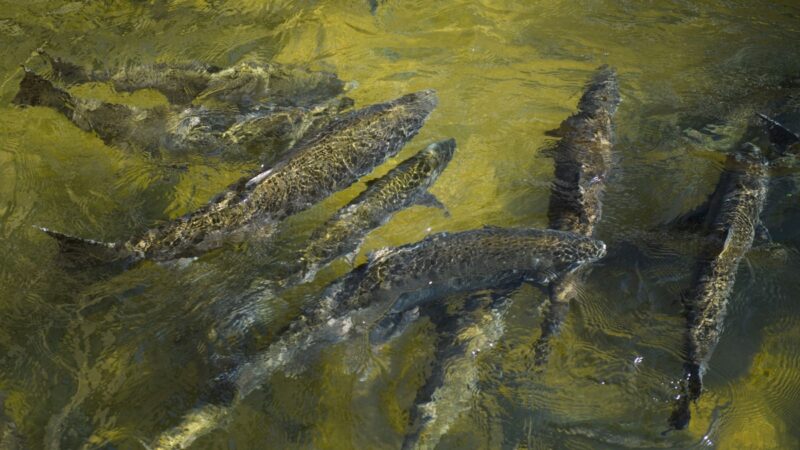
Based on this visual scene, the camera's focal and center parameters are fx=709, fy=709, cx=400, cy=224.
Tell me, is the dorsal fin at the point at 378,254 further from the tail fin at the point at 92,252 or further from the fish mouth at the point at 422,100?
the fish mouth at the point at 422,100

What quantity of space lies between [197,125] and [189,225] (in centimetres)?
163

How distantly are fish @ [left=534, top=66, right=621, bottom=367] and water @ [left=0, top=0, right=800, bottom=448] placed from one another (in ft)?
0.35

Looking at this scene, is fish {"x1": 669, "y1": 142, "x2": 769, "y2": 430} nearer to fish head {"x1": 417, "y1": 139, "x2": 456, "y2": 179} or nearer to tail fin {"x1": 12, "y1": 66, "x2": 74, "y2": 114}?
fish head {"x1": 417, "y1": 139, "x2": 456, "y2": 179}

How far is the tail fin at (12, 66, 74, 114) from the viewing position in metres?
6.64

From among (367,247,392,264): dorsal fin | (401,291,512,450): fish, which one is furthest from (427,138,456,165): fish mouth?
(401,291,512,450): fish

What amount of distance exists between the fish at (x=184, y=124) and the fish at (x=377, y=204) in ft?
3.41

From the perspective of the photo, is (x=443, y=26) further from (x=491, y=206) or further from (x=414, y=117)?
(x=491, y=206)

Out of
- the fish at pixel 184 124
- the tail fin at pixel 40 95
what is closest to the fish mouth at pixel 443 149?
the fish at pixel 184 124

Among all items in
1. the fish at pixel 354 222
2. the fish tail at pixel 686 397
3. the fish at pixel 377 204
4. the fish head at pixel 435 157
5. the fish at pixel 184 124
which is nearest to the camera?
the fish tail at pixel 686 397

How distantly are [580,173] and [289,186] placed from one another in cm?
241

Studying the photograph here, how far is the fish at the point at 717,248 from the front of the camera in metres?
4.59

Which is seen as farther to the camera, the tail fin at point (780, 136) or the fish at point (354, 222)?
the tail fin at point (780, 136)

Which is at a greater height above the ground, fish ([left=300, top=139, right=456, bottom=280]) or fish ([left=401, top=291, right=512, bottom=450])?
fish ([left=300, top=139, right=456, bottom=280])

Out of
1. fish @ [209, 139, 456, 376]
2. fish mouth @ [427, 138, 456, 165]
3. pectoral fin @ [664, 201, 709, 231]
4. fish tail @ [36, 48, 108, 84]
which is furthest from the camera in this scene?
fish tail @ [36, 48, 108, 84]
